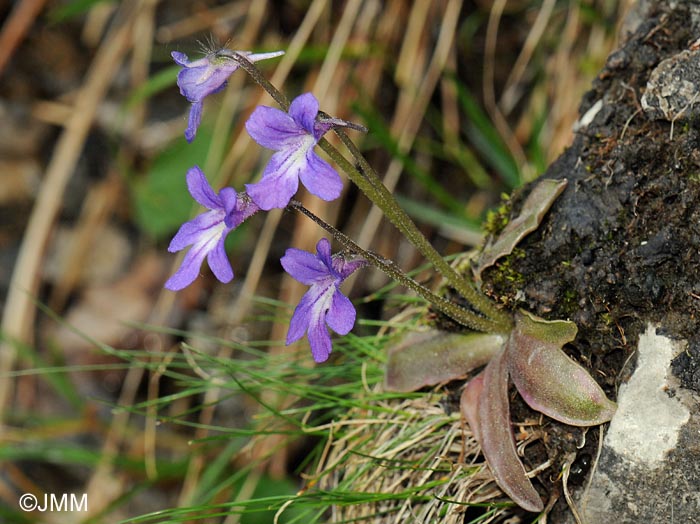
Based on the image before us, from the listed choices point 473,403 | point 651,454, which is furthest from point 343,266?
point 651,454

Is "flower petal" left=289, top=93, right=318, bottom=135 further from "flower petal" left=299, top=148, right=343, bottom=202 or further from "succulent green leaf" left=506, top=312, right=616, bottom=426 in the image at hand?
"succulent green leaf" left=506, top=312, right=616, bottom=426

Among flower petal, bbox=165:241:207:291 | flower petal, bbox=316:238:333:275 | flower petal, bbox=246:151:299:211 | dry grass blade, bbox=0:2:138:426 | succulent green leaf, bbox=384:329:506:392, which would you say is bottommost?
dry grass blade, bbox=0:2:138:426

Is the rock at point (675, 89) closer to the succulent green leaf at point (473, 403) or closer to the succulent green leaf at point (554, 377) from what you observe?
the succulent green leaf at point (554, 377)

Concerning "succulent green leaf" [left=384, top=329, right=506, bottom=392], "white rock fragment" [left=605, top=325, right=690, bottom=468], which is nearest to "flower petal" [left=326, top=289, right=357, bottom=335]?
"succulent green leaf" [left=384, top=329, right=506, bottom=392]

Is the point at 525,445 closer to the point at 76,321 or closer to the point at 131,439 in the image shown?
the point at 131,439

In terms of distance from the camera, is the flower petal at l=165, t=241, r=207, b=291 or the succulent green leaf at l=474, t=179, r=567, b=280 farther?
the succulent green leaf at l=474, t=179, r=567, b=280

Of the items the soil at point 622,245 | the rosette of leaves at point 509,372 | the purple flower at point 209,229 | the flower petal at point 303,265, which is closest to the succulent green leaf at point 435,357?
the rosette of leaves at point 509,372

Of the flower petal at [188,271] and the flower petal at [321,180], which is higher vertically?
the flower petal at [321,180]
